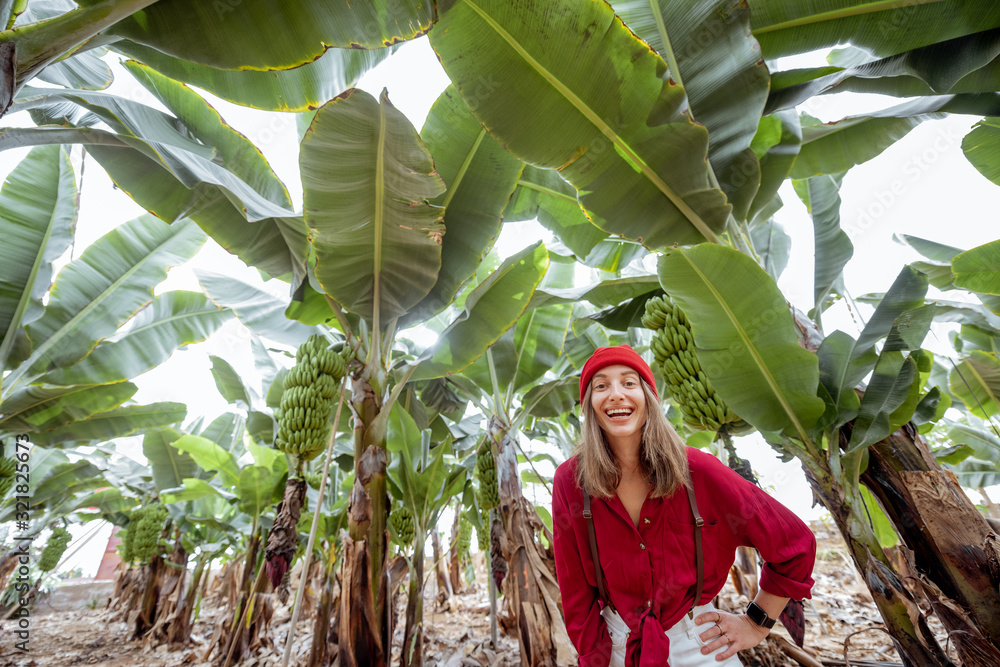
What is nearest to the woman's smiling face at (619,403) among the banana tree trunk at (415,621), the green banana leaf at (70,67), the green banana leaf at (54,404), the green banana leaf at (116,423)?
the banana tree trunk at (415,621)

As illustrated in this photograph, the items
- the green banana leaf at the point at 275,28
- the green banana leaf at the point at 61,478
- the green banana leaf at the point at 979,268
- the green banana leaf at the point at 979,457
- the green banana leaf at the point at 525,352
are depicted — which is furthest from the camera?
the green banana leaf at the point at 61,478

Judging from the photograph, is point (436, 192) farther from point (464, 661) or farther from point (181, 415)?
point (181, 415)

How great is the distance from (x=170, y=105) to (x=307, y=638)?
468cm

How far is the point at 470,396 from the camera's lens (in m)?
3.48

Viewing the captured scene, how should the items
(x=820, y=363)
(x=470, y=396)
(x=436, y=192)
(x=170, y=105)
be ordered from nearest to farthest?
(x=820, y=363) < (x=436, y=192) < (x=170, y=105) < (x=470, y=396)

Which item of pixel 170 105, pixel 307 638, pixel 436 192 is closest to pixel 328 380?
pixel 436 192

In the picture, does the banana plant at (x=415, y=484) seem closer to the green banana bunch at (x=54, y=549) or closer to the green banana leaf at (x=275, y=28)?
the green banana leaf at (x=275, y=28)

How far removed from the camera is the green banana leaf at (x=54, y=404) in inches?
122

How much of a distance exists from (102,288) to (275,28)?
8.90 ft

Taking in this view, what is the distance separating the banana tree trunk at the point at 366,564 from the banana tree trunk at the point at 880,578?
1.89 meters

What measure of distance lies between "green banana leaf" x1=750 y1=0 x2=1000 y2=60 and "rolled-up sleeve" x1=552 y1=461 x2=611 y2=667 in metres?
2.11

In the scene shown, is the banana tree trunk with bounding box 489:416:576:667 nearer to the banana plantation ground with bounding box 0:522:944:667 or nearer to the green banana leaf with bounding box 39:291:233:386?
the banana plantation ground with bounding box 0:522:944:667

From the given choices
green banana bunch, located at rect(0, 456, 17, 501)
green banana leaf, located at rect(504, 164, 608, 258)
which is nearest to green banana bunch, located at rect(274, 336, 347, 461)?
green banana leaf, located at rect(504, 164, 608, 258)

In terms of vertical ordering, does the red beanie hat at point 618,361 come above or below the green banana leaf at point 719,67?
below
